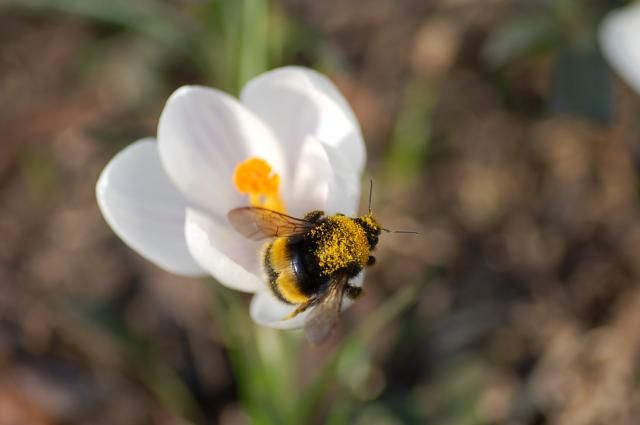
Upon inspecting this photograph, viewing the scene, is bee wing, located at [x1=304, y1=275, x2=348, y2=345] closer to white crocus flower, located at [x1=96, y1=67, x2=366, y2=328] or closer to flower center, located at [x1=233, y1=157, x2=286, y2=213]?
white crocus flower, located at [x1=96, y1=67, x2=366, y2=328]

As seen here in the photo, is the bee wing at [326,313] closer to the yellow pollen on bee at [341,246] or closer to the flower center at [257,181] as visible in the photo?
the yellow pollen on bee at [341,246]

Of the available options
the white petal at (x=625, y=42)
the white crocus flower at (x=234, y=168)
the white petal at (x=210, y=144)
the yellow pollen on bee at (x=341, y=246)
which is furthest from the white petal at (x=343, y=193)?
the white petal at (x=625, y=42)

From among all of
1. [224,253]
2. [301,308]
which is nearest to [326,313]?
[301,308]

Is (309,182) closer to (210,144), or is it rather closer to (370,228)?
(210,144)

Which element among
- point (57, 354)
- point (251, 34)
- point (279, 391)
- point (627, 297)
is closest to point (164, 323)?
point (57, 354)

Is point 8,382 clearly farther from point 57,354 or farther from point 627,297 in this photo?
point 627,297

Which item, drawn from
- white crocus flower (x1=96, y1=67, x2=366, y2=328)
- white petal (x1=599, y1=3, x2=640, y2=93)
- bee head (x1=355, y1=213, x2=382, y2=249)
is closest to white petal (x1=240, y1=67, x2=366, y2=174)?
white crocus flower (x1=96, y1=67, x2=366, y2=328)
